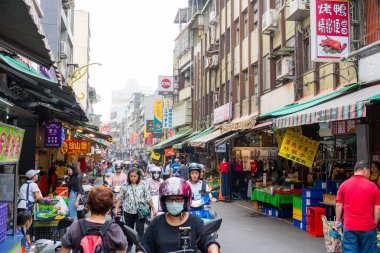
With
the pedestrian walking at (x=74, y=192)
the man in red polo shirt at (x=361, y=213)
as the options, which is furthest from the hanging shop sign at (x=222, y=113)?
the man in red polo shirt at (x=361, y=213)

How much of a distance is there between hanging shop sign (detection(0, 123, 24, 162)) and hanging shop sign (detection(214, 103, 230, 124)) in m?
20.8

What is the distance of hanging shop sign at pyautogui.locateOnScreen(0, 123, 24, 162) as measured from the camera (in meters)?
5.45

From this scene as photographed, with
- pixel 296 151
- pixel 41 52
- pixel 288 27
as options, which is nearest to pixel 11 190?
pixel 41 52

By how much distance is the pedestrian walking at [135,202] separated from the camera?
862cm

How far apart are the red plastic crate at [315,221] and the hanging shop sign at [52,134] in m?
8.46

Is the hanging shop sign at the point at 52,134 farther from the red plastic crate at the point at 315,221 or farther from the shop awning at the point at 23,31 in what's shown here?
the red plastic crate at the point at 315,221

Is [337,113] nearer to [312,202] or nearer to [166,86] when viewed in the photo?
[312,202]

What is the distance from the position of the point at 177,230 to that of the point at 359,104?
5963 mm

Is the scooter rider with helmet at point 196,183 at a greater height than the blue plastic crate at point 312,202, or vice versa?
the scooter rider with helmet at point 196,183

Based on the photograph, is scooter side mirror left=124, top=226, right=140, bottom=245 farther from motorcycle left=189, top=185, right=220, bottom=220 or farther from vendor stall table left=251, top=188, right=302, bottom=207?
vendor stall table left=251, top=188, right=302, bottom=207

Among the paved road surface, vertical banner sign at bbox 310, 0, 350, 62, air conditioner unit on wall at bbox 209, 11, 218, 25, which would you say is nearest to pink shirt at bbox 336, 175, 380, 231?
the paved road surface

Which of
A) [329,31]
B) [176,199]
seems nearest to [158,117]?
[329,31]

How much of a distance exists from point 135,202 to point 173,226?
4.94 meters

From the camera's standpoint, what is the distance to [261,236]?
11578mm
